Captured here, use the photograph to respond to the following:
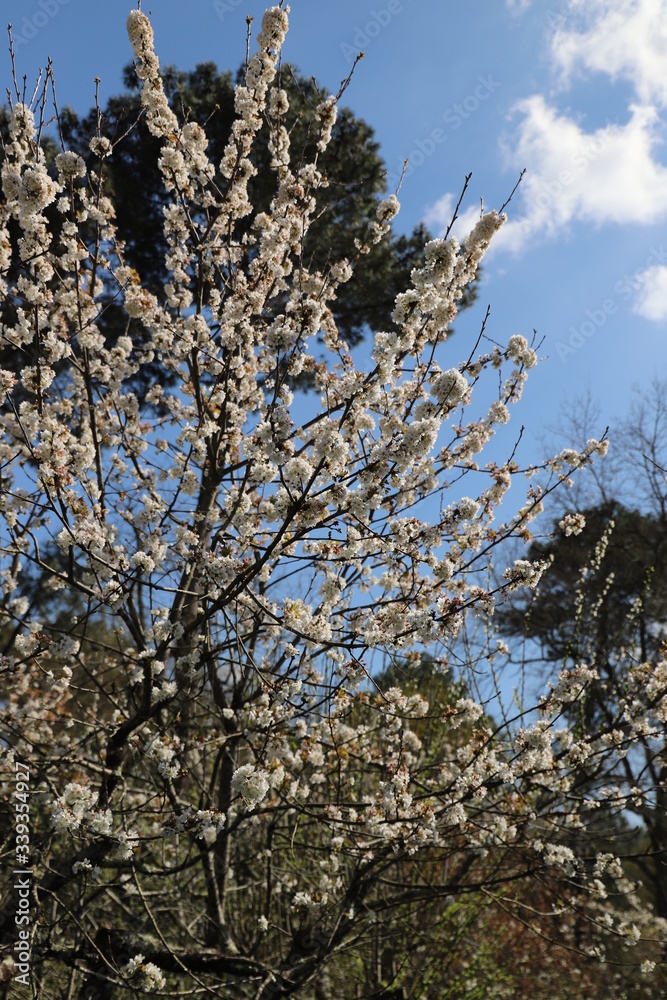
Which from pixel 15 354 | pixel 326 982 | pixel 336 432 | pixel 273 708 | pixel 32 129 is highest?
pixel 15 354

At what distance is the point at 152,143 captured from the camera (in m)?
6.64

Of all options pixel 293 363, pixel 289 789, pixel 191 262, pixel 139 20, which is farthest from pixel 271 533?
pixel 139 20

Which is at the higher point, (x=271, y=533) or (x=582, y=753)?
(x=271, y=533)

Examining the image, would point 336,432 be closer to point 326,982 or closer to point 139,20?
point 139,20

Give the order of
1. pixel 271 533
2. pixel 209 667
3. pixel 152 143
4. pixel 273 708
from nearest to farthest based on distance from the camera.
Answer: pixel 273 708 → pixel 209 667 → pixel 271 533 → pixel 152 143

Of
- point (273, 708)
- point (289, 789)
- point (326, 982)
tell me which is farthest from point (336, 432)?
point (326, 982)

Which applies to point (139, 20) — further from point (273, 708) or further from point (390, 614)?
point (273, 708)

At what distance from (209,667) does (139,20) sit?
3.58 metres

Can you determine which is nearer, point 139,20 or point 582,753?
point 139,20

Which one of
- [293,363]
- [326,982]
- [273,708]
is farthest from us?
[326,982]

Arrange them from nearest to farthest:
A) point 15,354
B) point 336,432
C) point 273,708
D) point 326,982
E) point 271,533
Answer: point 336,432 < point 273,708 < point 271,533 < point 326,982 < point 15,354

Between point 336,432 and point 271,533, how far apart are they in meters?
1.93

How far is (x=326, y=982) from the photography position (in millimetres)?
5590

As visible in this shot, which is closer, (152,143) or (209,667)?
(209,667)
